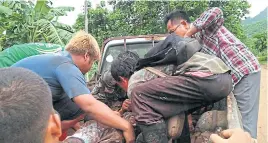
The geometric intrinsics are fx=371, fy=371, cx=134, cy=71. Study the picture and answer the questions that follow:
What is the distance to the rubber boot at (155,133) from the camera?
2.01m

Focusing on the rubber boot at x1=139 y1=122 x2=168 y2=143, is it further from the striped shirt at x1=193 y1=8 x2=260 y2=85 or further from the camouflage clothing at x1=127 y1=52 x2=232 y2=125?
the striped shirt at x1=193 y1=8 x2=260 y2=85

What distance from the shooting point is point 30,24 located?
10.1 m

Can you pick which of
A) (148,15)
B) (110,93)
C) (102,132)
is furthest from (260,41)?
(102,132)

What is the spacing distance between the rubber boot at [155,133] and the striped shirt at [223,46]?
3.91 feet

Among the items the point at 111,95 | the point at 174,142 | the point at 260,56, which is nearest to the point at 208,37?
the point at 111,95

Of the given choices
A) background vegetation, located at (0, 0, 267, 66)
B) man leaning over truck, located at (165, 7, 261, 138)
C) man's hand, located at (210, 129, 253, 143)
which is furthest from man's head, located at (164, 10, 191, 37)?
background vegetation, located at (0, 0, 267, 66)

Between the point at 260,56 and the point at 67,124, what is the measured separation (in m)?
21.9

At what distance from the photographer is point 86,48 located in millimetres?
2764

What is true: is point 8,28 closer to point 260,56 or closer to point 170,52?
point 170,52

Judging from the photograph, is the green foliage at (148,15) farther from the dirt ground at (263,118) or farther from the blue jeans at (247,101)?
the blue jeans at (247,101)

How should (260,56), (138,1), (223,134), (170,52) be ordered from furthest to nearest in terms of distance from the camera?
(260,56)
(138,1)
(170,52)
(223,134)

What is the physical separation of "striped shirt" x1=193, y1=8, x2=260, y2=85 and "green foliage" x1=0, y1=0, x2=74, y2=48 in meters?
7.01

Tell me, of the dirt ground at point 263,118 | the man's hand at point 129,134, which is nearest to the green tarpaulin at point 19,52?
the man's hand at point 129,134

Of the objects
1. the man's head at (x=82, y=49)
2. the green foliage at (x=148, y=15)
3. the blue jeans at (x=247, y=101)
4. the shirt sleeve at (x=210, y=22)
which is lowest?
the green foliage at (x=148, y=15)
